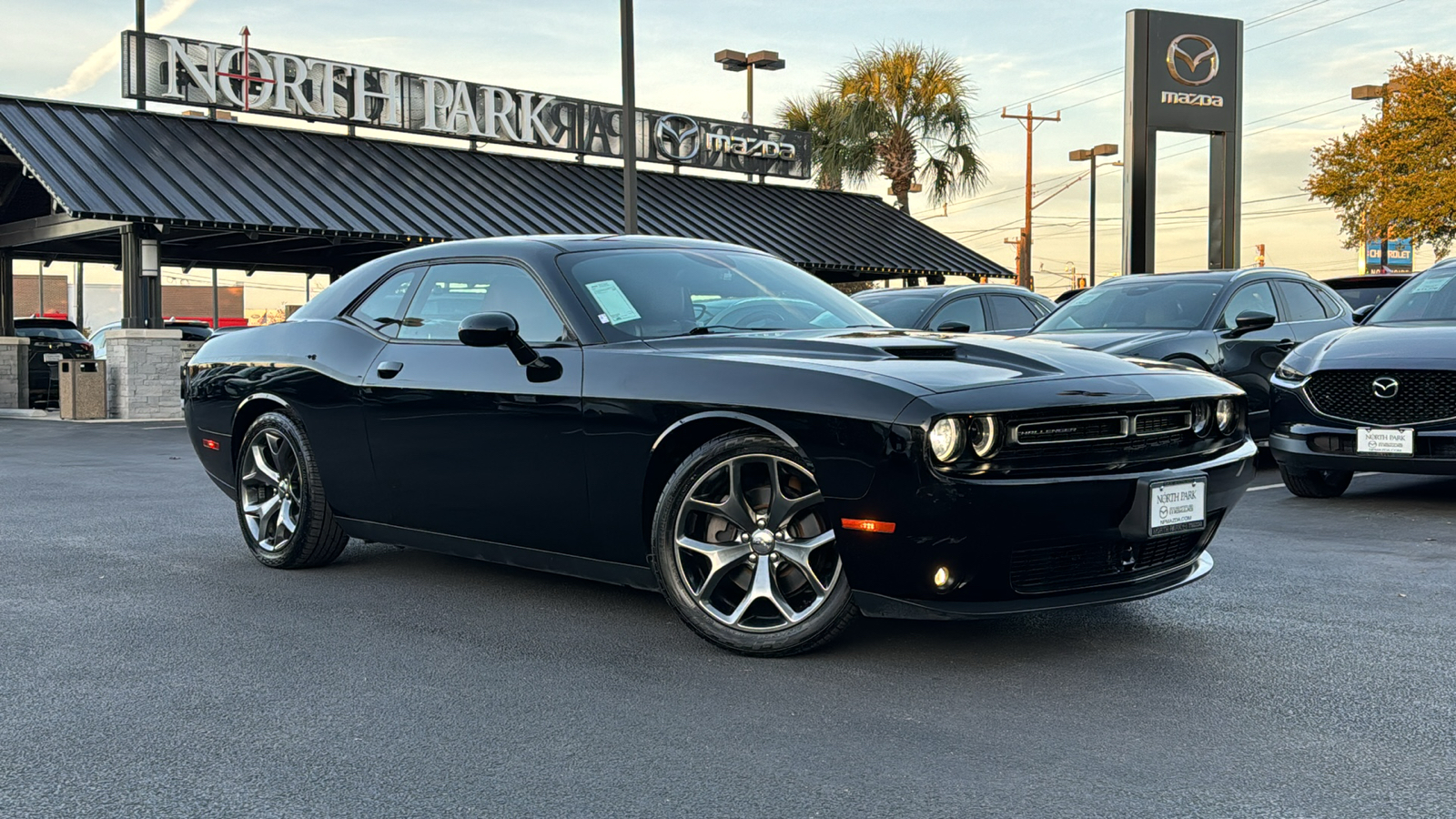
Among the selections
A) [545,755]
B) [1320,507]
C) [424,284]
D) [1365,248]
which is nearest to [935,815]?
[545,755]

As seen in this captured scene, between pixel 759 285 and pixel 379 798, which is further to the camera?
pixel 759 285

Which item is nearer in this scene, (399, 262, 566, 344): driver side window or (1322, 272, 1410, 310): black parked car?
(399, 262, 566, 344): driver side window

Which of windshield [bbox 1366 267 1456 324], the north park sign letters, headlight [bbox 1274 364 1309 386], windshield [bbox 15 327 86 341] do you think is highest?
the north park sign letters

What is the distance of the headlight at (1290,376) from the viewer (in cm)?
819

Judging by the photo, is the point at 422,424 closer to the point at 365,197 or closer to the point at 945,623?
the point at 945,623

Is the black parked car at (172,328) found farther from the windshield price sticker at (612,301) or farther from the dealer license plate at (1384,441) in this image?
the dealer license plate at (1384,441)

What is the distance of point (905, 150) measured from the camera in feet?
112

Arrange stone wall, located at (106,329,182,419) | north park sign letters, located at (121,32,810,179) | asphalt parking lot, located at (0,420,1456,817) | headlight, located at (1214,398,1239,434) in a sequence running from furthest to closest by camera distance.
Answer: north park sign letters, located at (121,32,810,179) < stone wall, located at (106,329,182,419) < headlight, located at (1214,398,1239,434) < asphalt parking lot, located at (0,420,1456,817)

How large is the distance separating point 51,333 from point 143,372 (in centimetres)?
626

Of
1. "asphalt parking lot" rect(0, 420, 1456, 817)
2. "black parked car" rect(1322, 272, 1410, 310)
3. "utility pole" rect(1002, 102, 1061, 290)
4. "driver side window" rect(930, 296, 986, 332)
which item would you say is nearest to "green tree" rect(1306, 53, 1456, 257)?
"utility pole" rect(1002, 102, 1061, 290)

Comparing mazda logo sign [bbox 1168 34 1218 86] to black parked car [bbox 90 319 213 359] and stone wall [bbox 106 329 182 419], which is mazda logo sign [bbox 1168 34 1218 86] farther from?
stone wall [bbox 106 329 182 419]

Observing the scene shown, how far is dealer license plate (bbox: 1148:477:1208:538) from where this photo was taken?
13.7 feet

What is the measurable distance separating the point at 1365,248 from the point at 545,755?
153 feet

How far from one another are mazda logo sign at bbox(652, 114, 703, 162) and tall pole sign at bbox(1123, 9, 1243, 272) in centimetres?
946
